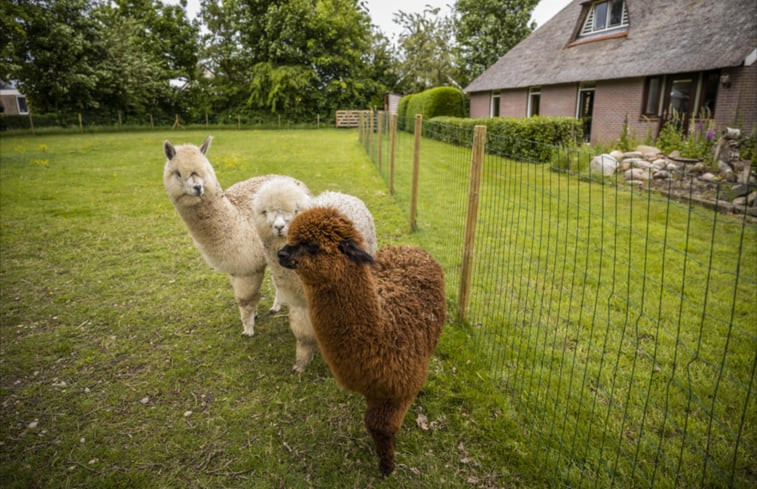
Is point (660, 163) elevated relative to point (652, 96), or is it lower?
lower

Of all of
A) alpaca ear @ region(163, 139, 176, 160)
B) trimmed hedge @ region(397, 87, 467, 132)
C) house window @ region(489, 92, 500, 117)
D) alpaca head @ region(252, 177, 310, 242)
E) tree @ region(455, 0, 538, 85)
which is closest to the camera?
alpaca head @ region(252, 177, 310, 242)

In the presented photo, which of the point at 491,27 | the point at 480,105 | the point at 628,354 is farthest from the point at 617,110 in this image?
the point at 491,27

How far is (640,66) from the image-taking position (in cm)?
1401

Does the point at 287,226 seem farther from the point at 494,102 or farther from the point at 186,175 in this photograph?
the point at 494,102

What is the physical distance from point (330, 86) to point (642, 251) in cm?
3194

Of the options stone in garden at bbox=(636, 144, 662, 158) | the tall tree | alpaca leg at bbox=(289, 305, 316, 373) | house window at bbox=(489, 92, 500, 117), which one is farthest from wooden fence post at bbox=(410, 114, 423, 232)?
the tall tree

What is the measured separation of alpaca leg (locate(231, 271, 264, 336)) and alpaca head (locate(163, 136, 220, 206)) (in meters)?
0.86

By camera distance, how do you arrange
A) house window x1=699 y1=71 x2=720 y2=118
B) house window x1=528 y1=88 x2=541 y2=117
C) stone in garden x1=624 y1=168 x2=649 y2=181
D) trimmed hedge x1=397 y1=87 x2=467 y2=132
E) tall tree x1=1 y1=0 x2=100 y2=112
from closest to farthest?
stone in garden x1=624 y1=168 x2=649 y2=181 < house window x1=699 y1=71 x2=720 y2=118 < house window x1=528 y1=88 x2=541 y2=117 < tall tree x1=1 y1=0 x2=100 y2=112 < trimmed hedge x1=397 y1=87 x2=467 y2=132

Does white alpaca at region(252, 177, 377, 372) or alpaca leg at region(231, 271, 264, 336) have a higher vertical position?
white alpaca at region(252, 177, 377, 372)

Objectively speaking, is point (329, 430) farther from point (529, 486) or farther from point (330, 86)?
point (330, 86)

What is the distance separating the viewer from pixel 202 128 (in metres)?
30.3

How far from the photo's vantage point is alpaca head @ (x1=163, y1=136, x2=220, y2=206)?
3426mm

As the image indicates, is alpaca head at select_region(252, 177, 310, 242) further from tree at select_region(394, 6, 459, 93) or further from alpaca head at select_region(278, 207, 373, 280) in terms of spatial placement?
tree at select_region(394, 6, 459, 93)

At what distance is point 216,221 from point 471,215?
2.36 m
